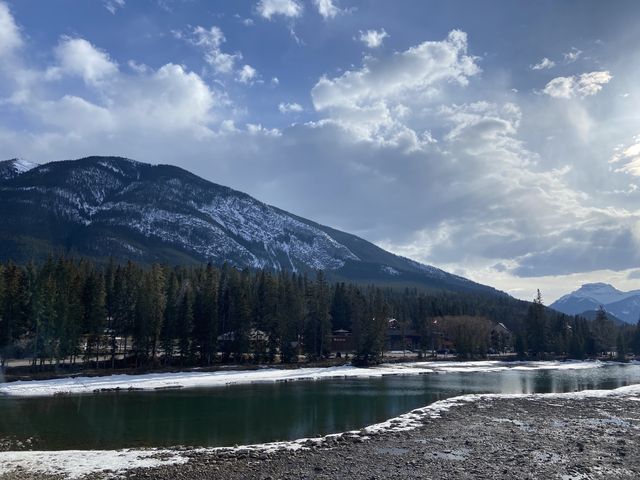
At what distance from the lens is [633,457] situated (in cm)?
2595

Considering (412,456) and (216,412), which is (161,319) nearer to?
(216,412)

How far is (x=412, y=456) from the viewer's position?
1035 inches

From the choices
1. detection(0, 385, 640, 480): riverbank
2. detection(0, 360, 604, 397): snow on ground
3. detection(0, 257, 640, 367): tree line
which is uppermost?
detection(0, 257, 640, 367): tree line

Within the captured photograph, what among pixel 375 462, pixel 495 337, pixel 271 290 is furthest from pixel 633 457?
pixel 495 337

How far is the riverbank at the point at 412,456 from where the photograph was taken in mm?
23141

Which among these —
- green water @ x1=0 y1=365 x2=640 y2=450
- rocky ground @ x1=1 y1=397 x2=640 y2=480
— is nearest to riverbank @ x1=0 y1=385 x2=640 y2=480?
rocky ground @ x1=1 y1=397 x2=640 y2=480

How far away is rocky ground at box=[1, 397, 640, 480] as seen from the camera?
75.6 feet

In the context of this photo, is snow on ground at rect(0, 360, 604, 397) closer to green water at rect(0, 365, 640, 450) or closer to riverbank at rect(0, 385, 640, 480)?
green water at rect(0, 365, 640, 450)

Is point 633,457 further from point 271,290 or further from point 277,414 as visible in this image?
point 271,290

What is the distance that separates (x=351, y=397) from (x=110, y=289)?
5825cm

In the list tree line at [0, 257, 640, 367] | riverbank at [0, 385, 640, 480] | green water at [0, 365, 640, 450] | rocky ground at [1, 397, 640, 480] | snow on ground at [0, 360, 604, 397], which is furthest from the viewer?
tree line at [0, 257, 640, 367]

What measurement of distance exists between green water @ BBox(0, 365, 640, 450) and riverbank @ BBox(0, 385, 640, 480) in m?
3.43

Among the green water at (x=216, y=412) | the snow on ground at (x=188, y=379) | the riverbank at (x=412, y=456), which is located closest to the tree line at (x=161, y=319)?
the snow on ground at (x=188, y=379)

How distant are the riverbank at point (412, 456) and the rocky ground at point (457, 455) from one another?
0.05 m
